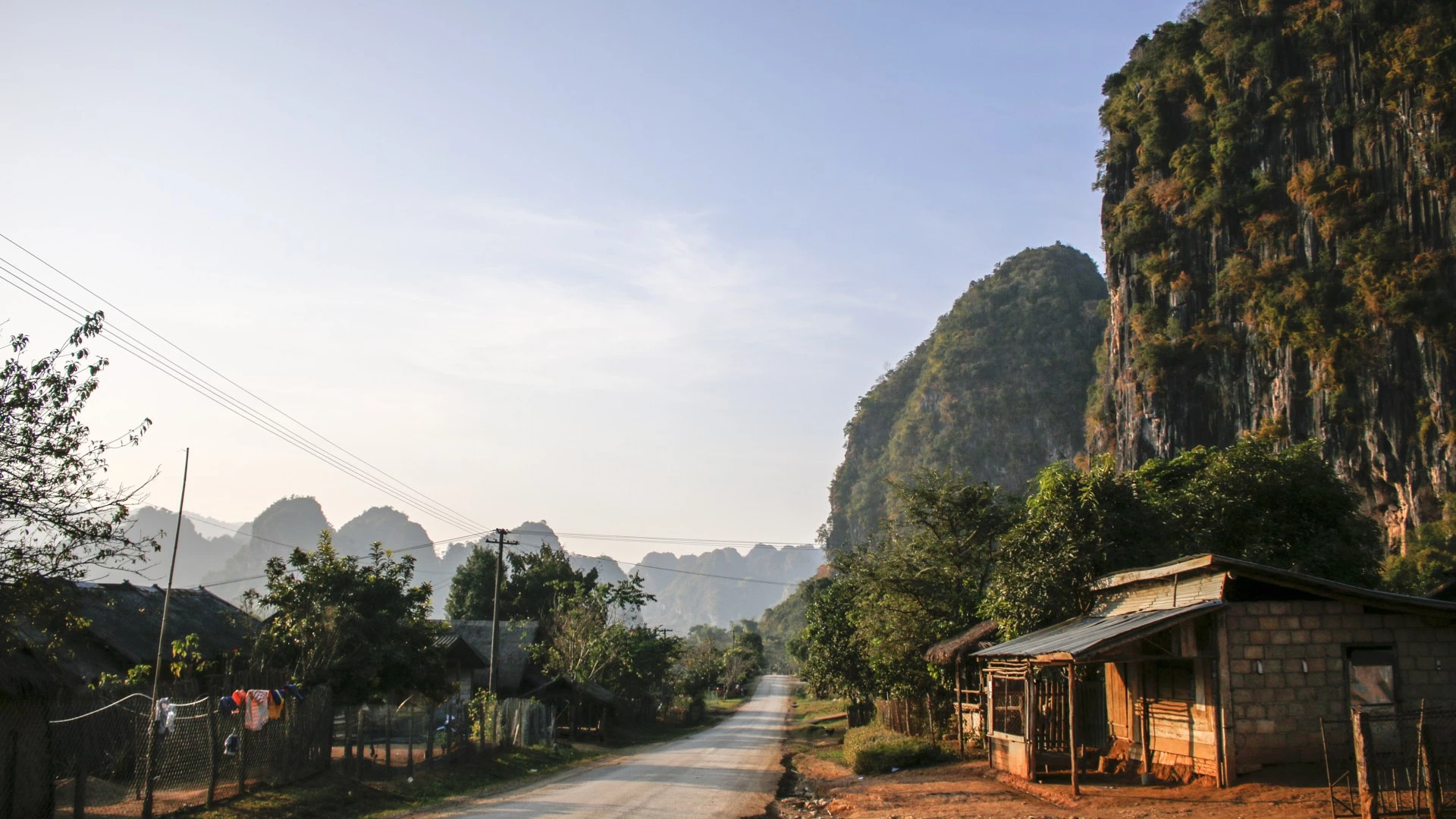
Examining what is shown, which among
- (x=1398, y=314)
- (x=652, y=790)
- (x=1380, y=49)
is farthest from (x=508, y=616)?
(x=1380, y=49)

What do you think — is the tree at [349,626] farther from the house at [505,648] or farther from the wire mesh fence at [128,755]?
the house at [505,648]

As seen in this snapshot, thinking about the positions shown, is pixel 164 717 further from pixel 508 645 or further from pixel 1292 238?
pixel 1292 238

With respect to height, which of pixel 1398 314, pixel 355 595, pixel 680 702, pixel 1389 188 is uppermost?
pixel 1389 188

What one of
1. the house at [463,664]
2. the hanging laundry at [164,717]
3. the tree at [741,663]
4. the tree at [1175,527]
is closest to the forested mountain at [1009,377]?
the tree at [741,663]

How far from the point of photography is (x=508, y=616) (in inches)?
2312

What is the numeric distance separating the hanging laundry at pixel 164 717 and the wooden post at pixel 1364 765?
650 inches

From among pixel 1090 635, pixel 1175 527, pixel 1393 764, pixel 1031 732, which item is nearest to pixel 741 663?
pixel 1175 527

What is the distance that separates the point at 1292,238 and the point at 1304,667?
5198 cm

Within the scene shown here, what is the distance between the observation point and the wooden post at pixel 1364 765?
11344 millimetres

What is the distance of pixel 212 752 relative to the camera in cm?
1567

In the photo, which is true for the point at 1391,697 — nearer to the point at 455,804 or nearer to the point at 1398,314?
the point at 455,804

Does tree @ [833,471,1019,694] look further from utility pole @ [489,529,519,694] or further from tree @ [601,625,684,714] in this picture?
tree @ [601,625,684,714]

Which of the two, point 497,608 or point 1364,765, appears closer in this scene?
point 1364,765

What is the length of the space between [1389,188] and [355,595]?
58806 mm
